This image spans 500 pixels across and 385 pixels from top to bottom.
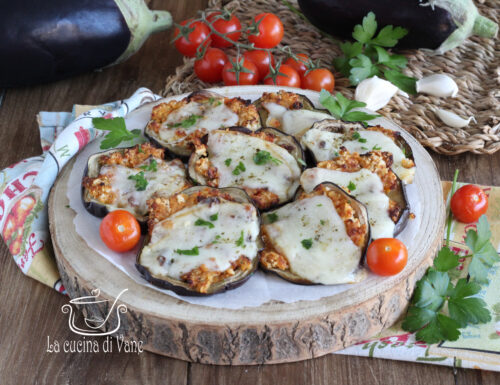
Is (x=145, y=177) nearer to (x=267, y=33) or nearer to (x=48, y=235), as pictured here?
(x=48, y=235)

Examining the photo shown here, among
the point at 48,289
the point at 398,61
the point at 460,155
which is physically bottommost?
the point at 48,289

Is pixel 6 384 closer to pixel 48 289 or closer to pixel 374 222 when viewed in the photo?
pixel 48 289

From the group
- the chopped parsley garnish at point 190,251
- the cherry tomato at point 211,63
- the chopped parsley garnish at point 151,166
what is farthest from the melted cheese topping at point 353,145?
the cherry tomato at point 211,63

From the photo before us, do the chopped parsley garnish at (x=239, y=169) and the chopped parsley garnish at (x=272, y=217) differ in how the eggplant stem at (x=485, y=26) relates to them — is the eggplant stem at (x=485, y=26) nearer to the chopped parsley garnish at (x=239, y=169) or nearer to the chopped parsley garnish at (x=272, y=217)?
the chopped parsley garnish at (x=239, y=169)

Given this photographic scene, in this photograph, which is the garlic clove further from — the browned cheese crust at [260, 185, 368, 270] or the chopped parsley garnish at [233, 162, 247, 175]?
the chopped parsley garnish at [233, 162, 247, 175]

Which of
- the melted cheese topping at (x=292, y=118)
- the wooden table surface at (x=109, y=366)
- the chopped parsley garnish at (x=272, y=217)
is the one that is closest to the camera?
the wooden table surface at (x=109, y=366)

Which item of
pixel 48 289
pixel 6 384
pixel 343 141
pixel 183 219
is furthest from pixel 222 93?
pixel 6 384

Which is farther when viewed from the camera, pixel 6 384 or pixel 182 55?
pixel 182 55

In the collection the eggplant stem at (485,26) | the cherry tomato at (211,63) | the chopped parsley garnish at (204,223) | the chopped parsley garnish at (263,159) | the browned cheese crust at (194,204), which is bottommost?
the cherry tomato at (211,63)
